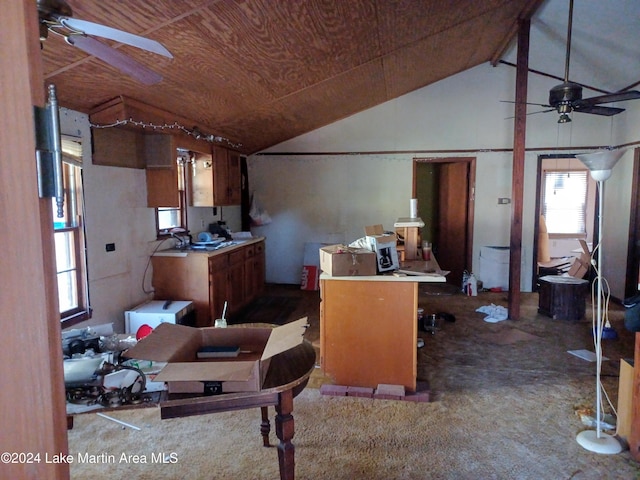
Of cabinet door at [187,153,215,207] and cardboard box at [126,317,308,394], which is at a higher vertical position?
cabinet door at [187,153,215,207]

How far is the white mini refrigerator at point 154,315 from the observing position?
12.2 feet

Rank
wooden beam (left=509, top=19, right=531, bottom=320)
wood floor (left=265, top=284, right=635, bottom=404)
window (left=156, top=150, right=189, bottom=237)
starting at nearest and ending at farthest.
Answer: wood floor (left=265, top=284, right=635, bottom=404), window (left=156, top=150, right=189, bottom=237), wooden beam (left=509, top=19, right=531, bottom=320)

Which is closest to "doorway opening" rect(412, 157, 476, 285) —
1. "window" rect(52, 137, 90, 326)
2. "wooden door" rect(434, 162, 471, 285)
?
"wooden door" rect(434, 162, 471, 285)

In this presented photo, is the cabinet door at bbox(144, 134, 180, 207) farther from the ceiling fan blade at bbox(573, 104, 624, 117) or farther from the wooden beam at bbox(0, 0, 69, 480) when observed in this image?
the ceiling fan blade at bbox(573, 104, 624, 117)

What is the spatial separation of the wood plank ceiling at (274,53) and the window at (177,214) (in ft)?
1.93

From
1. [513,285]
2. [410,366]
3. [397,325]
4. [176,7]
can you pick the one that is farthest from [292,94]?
[513,285]

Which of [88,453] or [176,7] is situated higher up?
[176,7]

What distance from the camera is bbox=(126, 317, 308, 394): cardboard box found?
57.5 inches

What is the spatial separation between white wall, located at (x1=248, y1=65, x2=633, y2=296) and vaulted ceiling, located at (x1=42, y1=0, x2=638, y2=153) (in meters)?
0.61

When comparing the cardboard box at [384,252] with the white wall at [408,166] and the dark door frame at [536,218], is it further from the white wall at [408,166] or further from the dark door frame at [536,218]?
the dark door frame at [536,218]

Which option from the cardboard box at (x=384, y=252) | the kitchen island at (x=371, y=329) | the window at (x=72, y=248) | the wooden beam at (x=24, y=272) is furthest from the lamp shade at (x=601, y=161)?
the window at (x=72, y=248)

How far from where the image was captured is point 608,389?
3201 millimetres

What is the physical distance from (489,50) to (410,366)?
15.7 ft

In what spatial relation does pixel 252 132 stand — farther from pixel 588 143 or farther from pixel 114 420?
pixel 588 143
